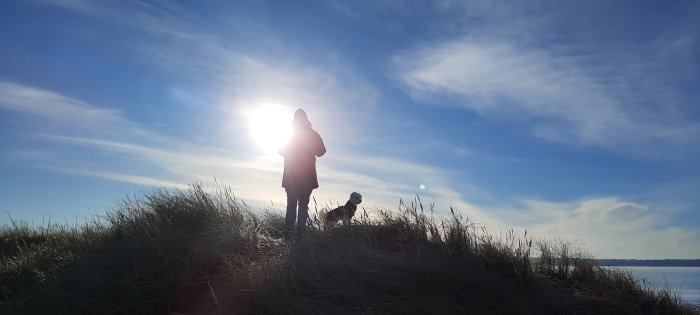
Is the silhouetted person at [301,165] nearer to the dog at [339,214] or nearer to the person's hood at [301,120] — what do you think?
the person's hood at [301,120]

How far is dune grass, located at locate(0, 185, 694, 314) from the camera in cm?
508

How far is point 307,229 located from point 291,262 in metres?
1.79

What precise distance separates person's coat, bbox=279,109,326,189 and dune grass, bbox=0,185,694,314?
194 cm

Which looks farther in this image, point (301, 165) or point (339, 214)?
point (301, 165)

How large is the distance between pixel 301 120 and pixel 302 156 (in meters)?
0.67

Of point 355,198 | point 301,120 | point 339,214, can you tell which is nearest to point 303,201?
point 355,198

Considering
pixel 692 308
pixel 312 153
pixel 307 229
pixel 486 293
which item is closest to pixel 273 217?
pixel 312 153

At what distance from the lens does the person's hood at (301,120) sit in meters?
9.80

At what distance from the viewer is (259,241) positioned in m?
6.52

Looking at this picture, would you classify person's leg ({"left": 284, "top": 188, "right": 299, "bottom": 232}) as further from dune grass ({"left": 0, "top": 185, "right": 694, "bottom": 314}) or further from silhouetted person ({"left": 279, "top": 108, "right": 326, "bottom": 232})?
dune grass ({"left": 0, "top": 185, "right": 694, "bottom": 314})

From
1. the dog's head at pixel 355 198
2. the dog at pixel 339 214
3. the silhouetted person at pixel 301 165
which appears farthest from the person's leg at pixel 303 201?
the dog at pixel 339 214

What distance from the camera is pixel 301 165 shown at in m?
9.57

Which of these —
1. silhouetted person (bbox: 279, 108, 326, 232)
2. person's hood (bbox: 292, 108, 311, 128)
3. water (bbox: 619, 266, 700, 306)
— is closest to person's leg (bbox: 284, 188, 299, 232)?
silhouetted person (bbox: 279, 108, 326, 232)

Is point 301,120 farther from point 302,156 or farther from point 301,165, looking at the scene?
point 301,165
